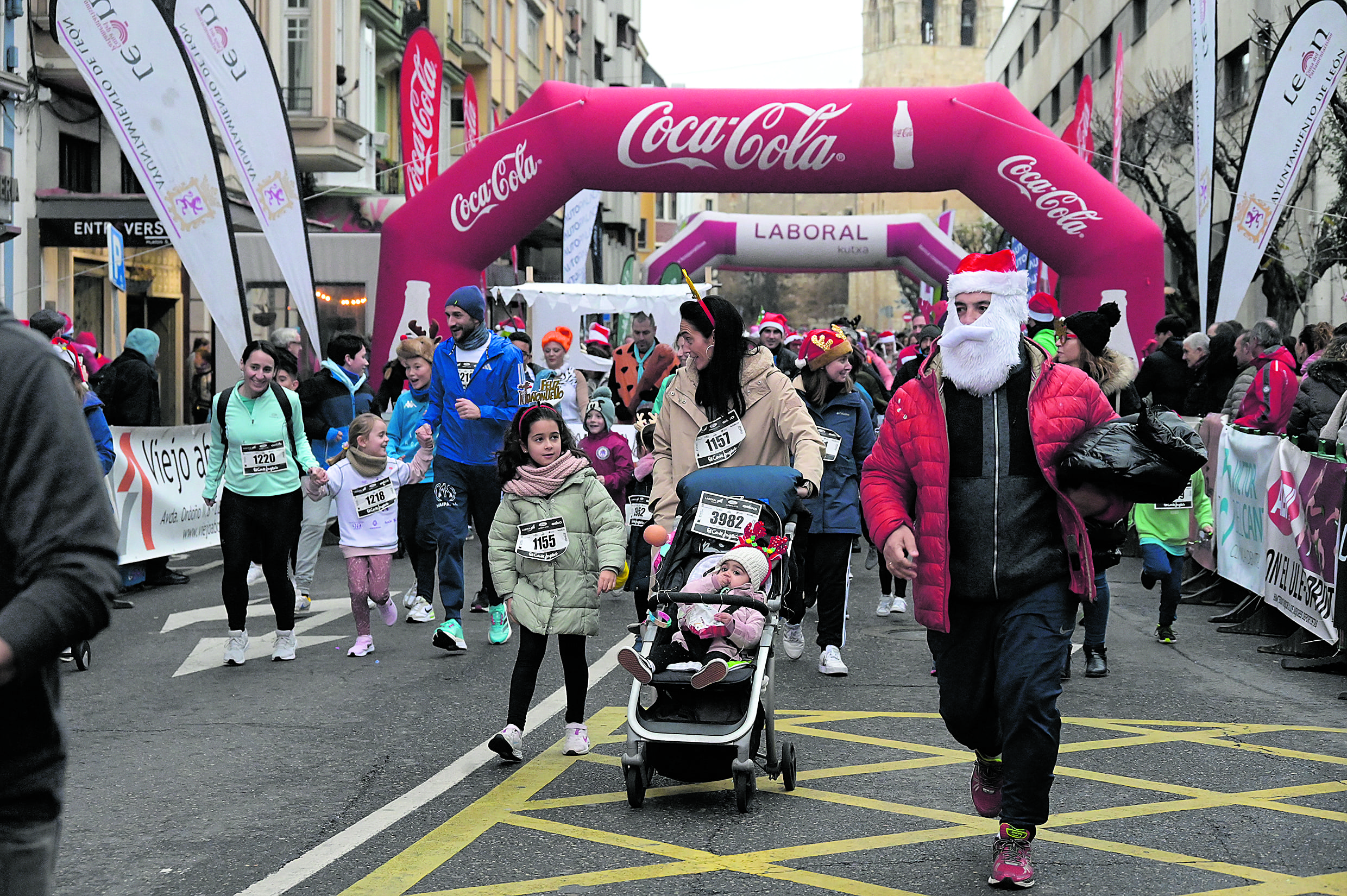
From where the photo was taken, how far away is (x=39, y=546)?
2.32 metres

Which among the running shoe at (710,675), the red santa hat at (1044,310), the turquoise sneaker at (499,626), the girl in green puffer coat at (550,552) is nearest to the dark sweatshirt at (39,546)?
the running shoe at (710,675)

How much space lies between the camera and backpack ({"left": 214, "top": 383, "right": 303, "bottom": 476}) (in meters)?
8.73

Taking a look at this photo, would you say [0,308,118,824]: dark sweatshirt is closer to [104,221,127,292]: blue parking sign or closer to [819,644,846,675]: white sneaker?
[819,644,846,675]: white sneaker

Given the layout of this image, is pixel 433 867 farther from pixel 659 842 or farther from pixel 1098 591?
pixel 1098 591

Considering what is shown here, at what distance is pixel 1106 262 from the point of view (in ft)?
55.1

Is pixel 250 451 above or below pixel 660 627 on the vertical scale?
above

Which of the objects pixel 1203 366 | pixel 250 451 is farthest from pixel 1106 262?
pixel 250 451

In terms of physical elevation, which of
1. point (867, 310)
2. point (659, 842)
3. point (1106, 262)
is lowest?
point (659, 842)

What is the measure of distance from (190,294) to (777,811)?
21292 mm

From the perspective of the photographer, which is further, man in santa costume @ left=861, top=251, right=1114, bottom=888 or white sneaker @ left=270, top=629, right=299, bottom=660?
white sneaker @ left=270, top=629, right=299, bottom=660

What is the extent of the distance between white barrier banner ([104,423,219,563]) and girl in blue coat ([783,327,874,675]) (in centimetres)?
517

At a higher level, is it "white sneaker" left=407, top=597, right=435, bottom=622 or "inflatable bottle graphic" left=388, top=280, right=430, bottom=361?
"inflatable bottle graphic" left=388, top=280, right=430, bottom=361

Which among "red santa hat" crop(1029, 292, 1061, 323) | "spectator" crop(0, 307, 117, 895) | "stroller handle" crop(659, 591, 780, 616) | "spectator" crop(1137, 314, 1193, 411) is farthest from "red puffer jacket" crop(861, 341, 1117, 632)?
"spectator" crop(1137, 314, 1193, 411)

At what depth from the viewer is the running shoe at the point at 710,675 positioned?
221 inches
